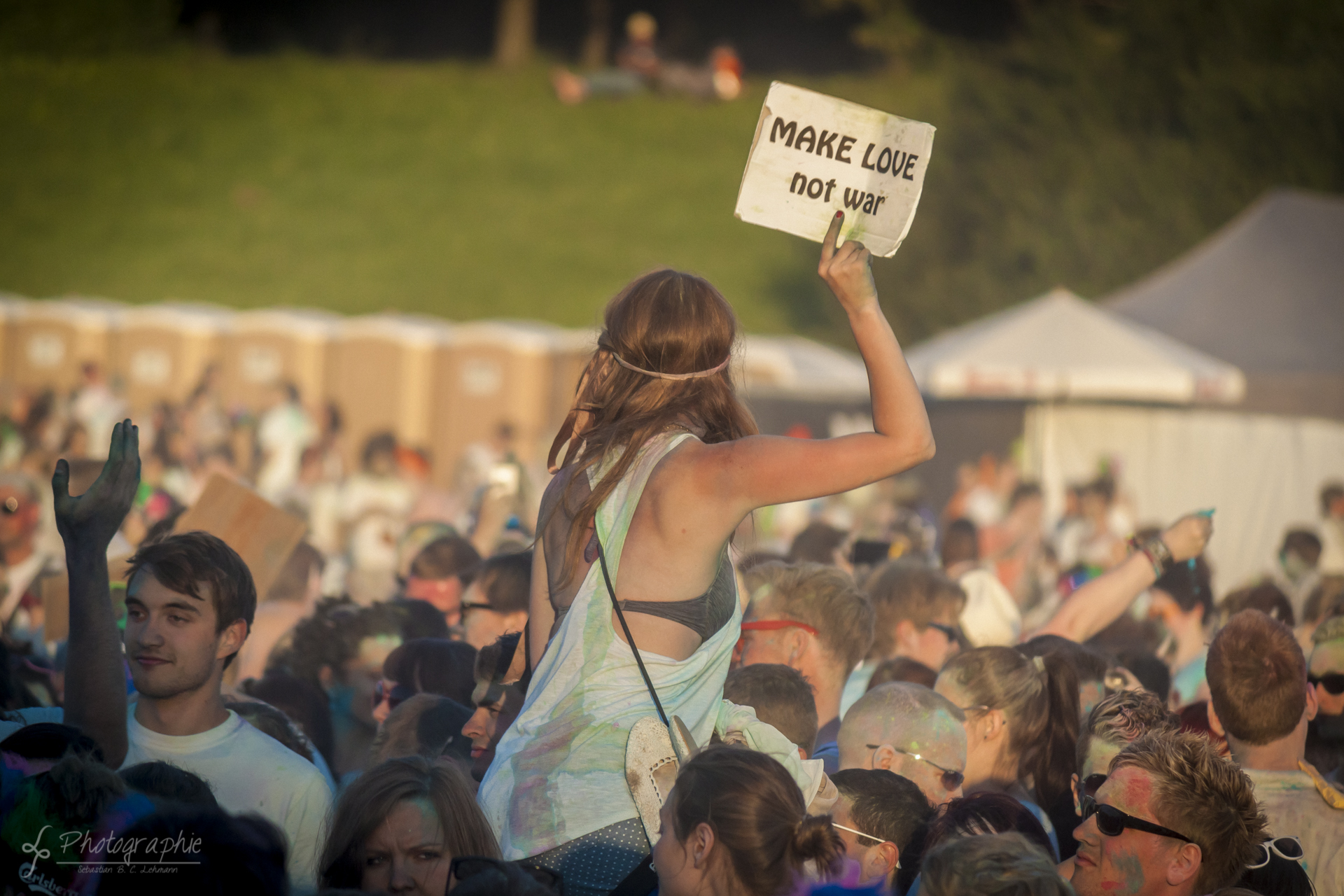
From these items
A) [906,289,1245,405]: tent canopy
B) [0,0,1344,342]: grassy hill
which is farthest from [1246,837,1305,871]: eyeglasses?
[0,0,1344,342]: grassy hill

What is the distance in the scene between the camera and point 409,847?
283cm

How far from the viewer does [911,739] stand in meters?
3.68

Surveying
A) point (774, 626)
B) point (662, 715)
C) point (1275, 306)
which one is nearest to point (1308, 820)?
point (774, 626)

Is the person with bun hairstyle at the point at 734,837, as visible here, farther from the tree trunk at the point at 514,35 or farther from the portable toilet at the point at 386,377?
the tree trunk at the point at 514,35

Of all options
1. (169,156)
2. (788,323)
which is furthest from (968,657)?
(169,156)

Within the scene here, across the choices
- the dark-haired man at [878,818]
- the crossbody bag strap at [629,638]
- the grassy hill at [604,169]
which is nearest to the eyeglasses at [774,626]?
the dark-haired man at [878,818]

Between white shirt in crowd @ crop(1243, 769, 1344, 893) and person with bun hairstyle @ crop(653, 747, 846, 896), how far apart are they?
1.60 metres

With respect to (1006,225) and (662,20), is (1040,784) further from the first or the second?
(662,20)

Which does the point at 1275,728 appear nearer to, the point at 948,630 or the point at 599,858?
the point at 948,630

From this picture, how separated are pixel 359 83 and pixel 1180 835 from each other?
37.4m

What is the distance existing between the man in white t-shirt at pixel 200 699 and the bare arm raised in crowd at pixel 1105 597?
269 cm

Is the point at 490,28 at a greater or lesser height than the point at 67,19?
greater

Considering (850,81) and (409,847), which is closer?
(409,847)

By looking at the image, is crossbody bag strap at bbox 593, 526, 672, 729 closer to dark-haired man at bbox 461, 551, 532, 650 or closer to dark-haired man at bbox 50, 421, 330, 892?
dark-haired man at bbox 50, 421, 330, 892
